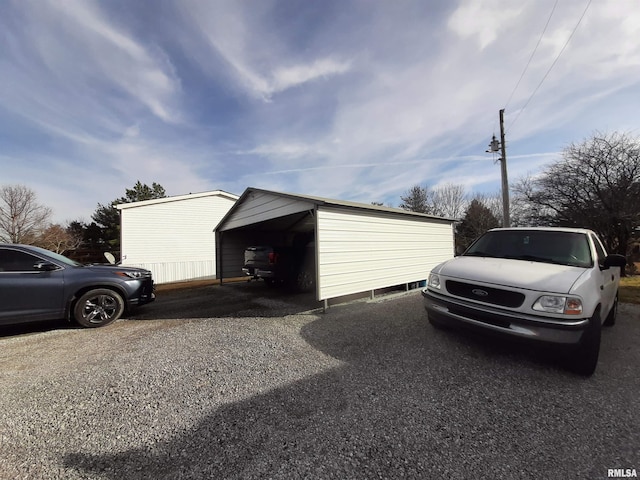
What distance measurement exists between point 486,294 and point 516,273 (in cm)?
44

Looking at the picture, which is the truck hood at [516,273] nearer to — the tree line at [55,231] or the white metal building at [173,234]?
the white metal building at [173,234]

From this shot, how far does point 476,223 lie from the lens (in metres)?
27.7

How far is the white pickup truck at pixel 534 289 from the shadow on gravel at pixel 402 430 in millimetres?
533

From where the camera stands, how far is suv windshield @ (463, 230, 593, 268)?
3.66m

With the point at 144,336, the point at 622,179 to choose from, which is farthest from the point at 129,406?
the point at 622,179

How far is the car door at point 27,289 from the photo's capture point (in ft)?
15.0

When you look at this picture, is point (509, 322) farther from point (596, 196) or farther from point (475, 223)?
point (475, 223)

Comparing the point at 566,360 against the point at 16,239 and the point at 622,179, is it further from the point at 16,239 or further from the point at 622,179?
the point at 16,239

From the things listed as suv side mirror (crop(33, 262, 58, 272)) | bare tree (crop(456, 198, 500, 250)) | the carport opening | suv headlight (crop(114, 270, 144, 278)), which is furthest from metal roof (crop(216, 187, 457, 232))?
bare tree (crop(456, 198, 500, 250))


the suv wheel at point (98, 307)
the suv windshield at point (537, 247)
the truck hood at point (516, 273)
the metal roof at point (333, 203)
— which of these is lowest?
the suv wheel at point (98, 307)

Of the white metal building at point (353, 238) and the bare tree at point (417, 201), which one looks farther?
the bare tree at point (417, 201)

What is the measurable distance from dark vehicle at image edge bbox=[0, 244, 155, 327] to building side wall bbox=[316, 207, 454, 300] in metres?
4.05

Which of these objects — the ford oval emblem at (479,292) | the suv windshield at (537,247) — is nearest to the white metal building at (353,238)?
the suv windshield at (537,247)

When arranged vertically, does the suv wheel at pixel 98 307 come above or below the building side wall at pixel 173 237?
below
